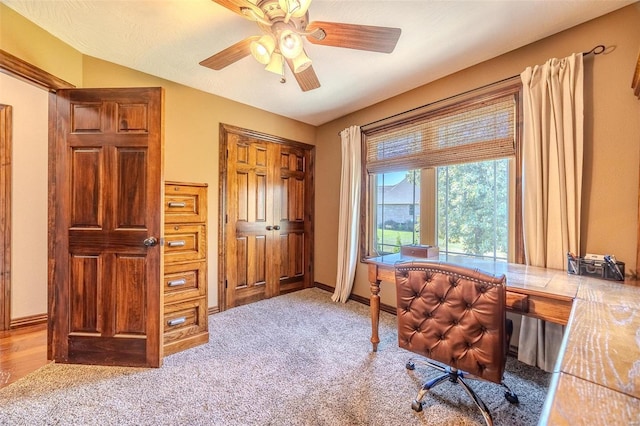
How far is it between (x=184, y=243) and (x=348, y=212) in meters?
2.00

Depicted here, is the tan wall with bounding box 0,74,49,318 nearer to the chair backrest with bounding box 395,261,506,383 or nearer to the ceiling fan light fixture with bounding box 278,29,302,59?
the ceiling fan light fixture with bounding box 278,29,302,59

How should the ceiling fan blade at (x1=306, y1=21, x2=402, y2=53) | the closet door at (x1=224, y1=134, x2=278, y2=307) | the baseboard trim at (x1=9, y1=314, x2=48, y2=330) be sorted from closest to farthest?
1. the ceiling fan blade at (x1=306, y1=21, x2=402, y2=53)
2. the baseboard trim at (x1=9, y1=314, x2=48, y2=330)
3. the closet door at (x1=224, y1=134, x2=278, y2=307)

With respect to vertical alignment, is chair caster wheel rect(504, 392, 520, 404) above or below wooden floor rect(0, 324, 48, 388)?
above

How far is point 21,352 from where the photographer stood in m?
2.09

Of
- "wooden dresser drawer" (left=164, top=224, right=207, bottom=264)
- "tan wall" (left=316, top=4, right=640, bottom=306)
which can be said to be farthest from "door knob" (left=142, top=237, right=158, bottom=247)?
"tan wall" (left=316, top=4, right=640, bottom=306)

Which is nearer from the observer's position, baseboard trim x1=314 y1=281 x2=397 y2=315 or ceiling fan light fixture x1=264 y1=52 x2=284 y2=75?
ceiling fan light fixture x1=264 y1=52 x2=284 y2=75

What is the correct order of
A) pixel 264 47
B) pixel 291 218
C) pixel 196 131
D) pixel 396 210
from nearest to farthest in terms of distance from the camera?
1. pixel 264 47
2. pixel 196 131
3. pixel 396 210
4. pixel 291 218

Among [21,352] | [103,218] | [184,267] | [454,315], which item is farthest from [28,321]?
[454,315]

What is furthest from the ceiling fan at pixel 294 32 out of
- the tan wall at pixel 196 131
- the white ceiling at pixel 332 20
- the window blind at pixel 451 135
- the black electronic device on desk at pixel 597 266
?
the black electronic device on desk at pixel 597 266

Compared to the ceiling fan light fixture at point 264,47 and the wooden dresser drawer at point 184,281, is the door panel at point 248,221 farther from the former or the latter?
the ceiling fan light fixture at point 264,47

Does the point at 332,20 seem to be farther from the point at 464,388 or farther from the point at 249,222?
the point at 464,388

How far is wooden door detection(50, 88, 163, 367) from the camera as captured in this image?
1.92 m

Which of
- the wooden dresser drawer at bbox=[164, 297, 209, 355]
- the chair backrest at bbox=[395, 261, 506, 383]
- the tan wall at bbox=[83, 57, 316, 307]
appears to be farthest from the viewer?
the tan wall at bbox=[83, 57, 316, 307]

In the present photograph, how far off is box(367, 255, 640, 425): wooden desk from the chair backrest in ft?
0.97
